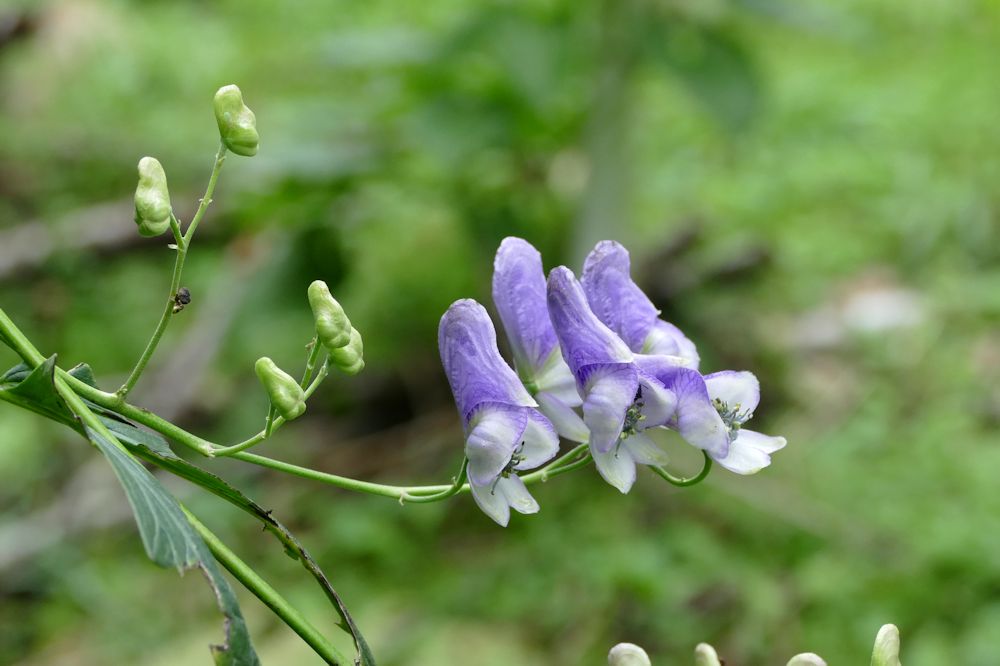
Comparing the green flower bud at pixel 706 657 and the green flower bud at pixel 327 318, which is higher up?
the green flower bud at pixel 327 318

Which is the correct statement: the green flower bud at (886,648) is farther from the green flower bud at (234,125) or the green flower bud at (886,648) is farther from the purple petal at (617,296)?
the green flower bud at (234,125)

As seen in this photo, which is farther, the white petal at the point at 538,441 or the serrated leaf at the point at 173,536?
the white petal at the point at 538,441

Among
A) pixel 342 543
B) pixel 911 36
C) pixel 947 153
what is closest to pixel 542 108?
pixel 342 543

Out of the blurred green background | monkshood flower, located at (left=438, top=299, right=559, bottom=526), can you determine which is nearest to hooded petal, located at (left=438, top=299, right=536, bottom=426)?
monkshood flower, located at (left=438, top=299, right=559, bottom=526)

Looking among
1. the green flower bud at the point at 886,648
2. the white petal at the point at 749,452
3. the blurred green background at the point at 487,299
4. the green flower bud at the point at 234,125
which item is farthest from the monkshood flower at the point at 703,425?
the blurred green background at the point at 487,299

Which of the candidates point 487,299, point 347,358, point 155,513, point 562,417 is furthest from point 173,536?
point 487,299

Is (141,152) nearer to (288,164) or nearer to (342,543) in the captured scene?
(288,164)

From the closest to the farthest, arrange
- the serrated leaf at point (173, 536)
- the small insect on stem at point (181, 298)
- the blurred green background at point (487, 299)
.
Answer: the serrated leaf at point (173, 536) → the small insect on stem at point (181, 298) → the blurred green background at point (487, 299)

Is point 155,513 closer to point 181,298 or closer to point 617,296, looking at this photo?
point 181,298
